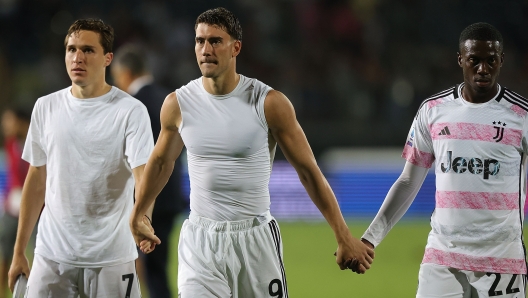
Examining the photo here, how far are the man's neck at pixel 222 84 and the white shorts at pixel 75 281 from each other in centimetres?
123

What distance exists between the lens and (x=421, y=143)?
4.93 metres

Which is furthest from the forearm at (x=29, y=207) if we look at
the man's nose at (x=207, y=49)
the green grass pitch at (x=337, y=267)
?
the green grass pitch at (x=337, y=267)

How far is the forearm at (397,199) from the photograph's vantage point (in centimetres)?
501

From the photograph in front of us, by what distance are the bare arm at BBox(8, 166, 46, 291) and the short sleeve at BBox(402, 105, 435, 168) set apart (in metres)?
2.32

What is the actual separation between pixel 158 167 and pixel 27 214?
3.30ft

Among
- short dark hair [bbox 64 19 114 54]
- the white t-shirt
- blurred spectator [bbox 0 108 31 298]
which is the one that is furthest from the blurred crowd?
the white t-shirt

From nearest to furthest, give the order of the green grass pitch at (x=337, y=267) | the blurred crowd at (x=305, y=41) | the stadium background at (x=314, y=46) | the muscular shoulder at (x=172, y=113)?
the muscular shoulder at (x=172, y=113) < the green grass pitch at (x=337, y=267) < the stadium background at (x=314, y=46) < the blurred crowd at (x=305, y=41)

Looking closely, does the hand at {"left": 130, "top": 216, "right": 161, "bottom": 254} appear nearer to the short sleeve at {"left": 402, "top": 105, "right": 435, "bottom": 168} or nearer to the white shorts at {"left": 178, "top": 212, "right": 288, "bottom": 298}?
the white shorts at {"left": 178, "top": 212, "right": 288, "bottom": 298}

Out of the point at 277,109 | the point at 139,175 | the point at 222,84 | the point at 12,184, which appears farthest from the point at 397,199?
the point at 12,184

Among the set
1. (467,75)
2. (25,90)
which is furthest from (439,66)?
(467,75)

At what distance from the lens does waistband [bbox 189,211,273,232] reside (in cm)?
464

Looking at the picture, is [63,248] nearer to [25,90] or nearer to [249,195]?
[249,195]

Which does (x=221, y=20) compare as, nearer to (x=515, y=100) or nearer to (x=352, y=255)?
(x=352, y=255)

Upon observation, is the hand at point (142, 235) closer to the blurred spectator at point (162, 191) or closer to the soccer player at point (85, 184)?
the soccer player at point (85, 184)
